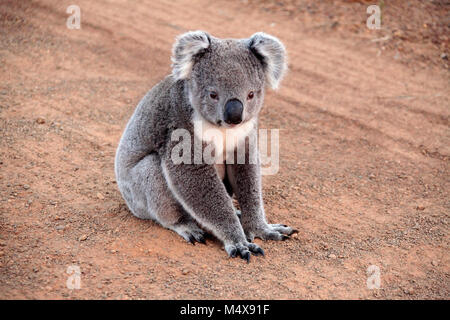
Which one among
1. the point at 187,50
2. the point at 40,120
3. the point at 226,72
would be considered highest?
the point at 187,50

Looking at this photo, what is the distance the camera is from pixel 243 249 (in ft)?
13.5

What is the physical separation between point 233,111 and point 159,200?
3.93ft

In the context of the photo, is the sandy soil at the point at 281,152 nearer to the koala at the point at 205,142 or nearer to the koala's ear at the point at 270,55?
the koala at the point at 205,142

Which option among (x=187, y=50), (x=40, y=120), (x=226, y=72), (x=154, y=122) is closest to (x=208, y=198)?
(x=154, y=122)

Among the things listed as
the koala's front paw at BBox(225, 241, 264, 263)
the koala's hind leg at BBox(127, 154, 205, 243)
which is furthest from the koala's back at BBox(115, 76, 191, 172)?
the koala's front paw at BBox(225, 241, 264, 263)

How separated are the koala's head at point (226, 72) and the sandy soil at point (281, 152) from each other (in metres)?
1.28

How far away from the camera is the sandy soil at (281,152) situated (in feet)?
12.8

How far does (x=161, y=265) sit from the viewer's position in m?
3.96

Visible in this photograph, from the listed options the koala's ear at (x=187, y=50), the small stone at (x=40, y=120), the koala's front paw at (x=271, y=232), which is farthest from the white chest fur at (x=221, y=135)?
the small stone at (x=40, y=120)

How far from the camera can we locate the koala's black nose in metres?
3.80

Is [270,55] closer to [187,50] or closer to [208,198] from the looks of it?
Answer: [187,50]

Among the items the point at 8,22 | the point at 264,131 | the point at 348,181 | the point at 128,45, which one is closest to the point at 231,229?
the point at 348,181

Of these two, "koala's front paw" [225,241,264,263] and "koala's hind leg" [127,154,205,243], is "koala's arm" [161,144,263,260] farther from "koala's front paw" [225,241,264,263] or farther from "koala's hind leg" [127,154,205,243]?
"koala's hind leg" [127,154,205,243]
